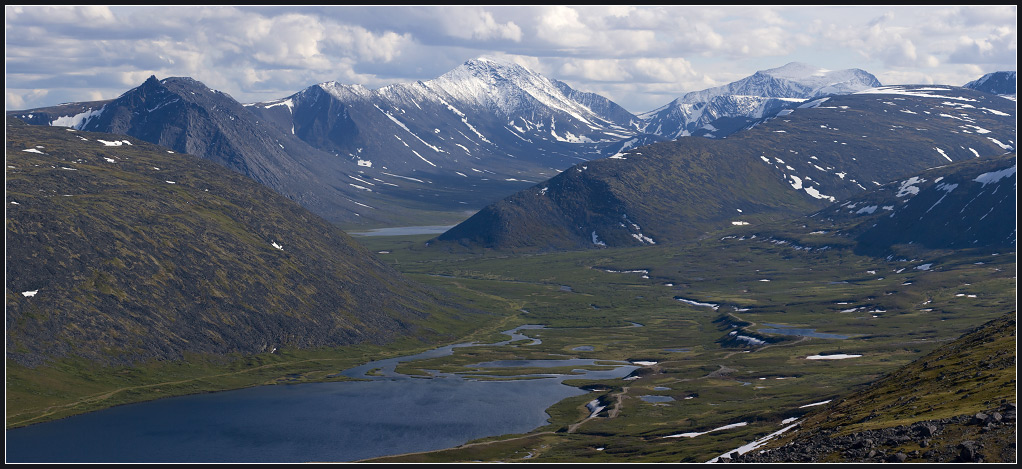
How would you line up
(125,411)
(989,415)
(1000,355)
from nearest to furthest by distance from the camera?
(989,415) → (1000,355) → (125,411)

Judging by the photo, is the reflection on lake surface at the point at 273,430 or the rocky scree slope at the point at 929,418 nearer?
the rocky scree slope at the point at 929,418

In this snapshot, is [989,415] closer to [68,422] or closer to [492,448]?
[492,448]

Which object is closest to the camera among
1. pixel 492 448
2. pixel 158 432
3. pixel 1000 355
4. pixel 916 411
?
pixel 916 411

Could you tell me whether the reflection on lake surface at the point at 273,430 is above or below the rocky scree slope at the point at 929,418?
below

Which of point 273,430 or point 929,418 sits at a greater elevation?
point 929,418

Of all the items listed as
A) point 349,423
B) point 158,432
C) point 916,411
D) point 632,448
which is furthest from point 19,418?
point 916,411

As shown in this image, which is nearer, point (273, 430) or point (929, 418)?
point (929, 418)

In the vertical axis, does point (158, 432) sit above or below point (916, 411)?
below

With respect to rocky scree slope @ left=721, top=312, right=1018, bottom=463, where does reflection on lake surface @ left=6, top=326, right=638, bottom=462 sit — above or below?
below
